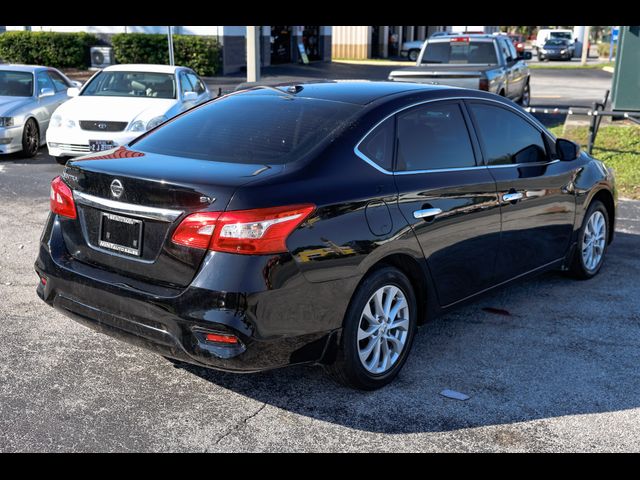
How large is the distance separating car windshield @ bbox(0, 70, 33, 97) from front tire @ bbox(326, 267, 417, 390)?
10.2 m

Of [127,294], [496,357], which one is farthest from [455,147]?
[127,294]

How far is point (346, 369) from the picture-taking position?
4.04m

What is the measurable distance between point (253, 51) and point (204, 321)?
1353 cm

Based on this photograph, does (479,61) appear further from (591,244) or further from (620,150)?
(591,244)

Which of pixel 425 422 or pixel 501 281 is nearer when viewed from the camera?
pixel 425 422

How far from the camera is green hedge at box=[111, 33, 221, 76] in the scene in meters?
29.8

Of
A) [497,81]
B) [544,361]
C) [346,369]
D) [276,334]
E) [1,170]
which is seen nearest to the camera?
[276,334]

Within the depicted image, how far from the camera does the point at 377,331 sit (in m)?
4.20

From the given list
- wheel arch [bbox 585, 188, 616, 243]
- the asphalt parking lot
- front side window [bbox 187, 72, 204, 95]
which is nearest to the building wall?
front side window [bbox 187, 72, 204, 95]

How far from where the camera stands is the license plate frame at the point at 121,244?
3.80m

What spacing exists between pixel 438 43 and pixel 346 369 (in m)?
13.2

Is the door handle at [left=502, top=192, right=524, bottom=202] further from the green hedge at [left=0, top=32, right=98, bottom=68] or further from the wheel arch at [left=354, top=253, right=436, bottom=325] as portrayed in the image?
the green hedge at [left=0, top=32, right=98, bottom=68]

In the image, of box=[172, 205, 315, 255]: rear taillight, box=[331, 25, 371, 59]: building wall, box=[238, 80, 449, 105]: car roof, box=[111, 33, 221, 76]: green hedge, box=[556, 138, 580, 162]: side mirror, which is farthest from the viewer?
box=[331, 25, 371, 59]: building wall
